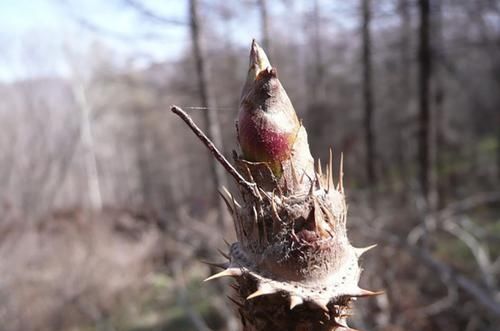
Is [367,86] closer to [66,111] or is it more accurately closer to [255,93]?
[255,93]

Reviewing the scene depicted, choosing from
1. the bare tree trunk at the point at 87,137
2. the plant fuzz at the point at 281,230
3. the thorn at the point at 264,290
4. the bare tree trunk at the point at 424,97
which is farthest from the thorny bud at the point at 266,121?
the bare tree trunk at the point at 87,137

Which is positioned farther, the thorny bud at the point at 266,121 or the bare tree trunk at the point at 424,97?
the bare tree trunk at the point at 424,97

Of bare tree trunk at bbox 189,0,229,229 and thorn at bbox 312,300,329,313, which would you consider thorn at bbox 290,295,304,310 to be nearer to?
thorn at bbox 312,300,329,313

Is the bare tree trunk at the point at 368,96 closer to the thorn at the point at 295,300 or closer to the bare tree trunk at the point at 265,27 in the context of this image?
the bare tree trunk at the point at 265,27

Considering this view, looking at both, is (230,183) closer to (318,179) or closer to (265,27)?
(265,27)

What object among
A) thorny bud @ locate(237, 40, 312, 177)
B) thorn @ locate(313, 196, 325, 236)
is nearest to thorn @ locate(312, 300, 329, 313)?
thorn @ locate(313, 196, 325, 236)

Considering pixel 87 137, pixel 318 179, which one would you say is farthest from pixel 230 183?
pixel 87 137

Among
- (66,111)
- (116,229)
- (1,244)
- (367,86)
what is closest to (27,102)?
(66,111)

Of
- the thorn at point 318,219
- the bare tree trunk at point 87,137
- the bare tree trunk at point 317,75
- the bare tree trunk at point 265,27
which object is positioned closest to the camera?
the thorn at point 318,219
